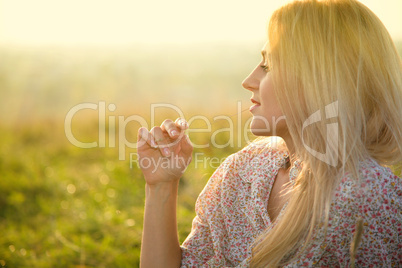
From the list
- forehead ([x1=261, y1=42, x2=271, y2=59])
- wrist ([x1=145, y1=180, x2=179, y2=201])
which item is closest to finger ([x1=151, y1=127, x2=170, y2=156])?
wrist ([x1=145, y1=180, x2=179, y2=201])

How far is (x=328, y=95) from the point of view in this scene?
1.45 meters

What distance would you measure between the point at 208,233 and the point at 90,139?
4.47 meters

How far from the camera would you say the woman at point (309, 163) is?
1.35m

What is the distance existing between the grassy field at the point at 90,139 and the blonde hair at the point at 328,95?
158 cm

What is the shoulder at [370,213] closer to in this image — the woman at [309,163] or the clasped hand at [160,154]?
the woman at [309,163]

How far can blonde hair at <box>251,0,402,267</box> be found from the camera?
141cm

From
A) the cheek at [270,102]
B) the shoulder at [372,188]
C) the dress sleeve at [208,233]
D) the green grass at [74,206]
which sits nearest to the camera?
the shoulder at [372,188]

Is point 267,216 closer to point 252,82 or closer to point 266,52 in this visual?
point 252,82

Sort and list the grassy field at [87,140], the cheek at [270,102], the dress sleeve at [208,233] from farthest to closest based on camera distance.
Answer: the grassy field at [87,140] < the dress sleeve at [208,233] < the cheek at [270,102]

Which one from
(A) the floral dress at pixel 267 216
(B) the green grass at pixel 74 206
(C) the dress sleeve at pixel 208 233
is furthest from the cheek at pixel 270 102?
(B) the green grass at pixel 74 206

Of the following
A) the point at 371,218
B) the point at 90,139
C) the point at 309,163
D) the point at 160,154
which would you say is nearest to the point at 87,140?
the point at 90,139

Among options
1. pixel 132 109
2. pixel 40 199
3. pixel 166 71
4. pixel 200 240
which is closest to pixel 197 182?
pixel 40 199

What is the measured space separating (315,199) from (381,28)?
0.65 m

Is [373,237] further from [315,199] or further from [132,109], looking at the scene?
[132,109]
